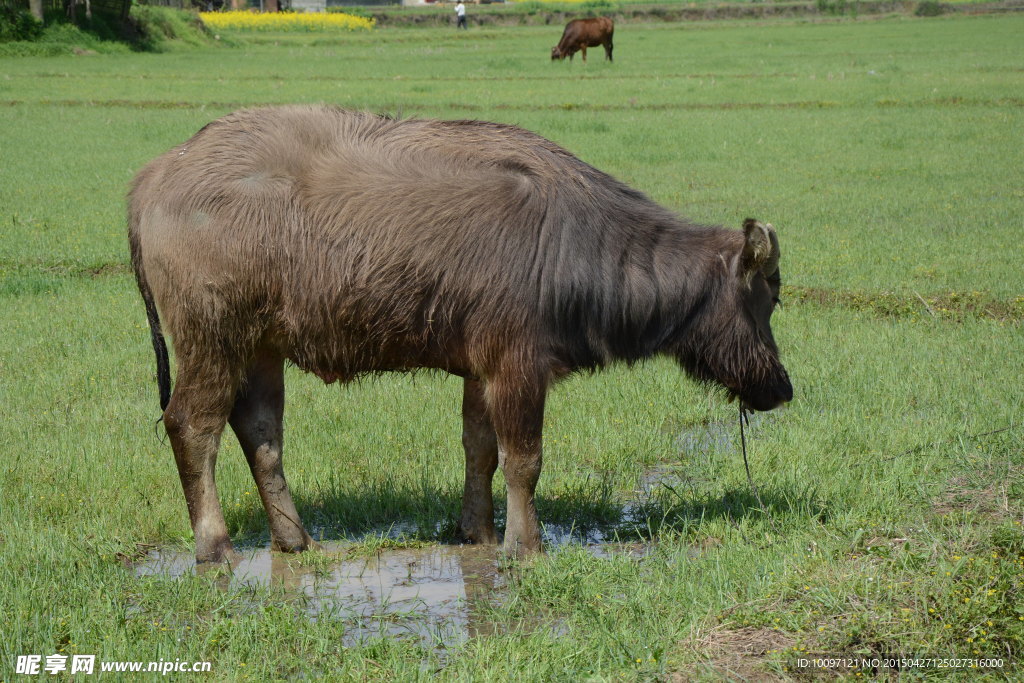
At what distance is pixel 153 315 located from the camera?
4.77 m

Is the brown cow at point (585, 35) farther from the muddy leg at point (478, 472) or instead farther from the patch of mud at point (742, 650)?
the patch of mud at point (742, 650)

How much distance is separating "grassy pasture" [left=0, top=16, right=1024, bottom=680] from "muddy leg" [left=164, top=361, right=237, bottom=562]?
32cm

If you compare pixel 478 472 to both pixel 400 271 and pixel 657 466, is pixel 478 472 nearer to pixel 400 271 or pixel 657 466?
pixel 400 271

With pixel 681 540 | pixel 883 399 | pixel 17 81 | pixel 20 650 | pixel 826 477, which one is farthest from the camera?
pixel 17 81

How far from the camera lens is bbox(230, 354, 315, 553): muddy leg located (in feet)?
15.7

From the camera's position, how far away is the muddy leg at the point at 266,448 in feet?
15.7

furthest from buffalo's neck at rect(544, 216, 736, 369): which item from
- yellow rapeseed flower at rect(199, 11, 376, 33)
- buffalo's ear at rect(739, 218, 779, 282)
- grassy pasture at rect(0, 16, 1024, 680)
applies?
yellow rapeseed flower at rect(199, 11, 376, 33)

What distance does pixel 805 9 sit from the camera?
173ft

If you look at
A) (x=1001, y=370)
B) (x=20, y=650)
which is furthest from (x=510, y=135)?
(x=1001, y=370)

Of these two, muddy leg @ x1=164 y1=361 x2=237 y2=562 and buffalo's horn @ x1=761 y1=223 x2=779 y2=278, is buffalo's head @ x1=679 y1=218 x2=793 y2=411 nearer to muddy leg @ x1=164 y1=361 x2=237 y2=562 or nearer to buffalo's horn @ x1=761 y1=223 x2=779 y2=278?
buffalo's horn @ x1=761 y1=223 x2=779 y2=278

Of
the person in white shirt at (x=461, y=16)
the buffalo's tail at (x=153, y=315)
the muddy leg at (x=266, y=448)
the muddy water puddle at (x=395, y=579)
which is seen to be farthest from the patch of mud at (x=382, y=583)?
the person in white shirt at (x=461, y=16)

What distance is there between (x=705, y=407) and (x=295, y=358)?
9.58 feet

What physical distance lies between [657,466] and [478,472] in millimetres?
1309

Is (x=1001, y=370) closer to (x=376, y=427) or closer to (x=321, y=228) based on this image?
(x=376, y=427)
